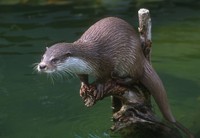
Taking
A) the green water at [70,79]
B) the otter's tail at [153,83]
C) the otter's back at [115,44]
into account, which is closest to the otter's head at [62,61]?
the otter's back at [115,44]

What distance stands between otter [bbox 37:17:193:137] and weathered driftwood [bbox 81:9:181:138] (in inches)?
2.4

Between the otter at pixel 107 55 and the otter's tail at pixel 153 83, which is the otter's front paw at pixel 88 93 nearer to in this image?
the otter at pixel 107 55

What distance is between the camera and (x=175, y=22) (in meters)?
6.91

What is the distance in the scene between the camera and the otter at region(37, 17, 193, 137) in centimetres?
296

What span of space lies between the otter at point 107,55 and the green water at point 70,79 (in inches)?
31.2

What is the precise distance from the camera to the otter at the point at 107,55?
2.96 meters

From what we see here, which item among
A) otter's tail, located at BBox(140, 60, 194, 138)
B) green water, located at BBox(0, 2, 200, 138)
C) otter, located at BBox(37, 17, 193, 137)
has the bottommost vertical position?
green water, located at BBox(0, 2, 200, 138)

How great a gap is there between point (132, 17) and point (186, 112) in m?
3.00

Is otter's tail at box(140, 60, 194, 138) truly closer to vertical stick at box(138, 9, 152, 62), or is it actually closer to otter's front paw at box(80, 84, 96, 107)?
vertical stick at box(138, 9, 152, 62)

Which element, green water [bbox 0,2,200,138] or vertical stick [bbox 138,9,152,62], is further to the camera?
green water [bbox 0,2,200,138]

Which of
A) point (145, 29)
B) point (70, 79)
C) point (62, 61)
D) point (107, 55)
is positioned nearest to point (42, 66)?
point (62, 61)

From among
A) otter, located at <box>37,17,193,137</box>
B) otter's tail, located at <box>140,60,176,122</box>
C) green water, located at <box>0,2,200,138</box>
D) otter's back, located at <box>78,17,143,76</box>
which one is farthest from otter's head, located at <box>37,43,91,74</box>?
green water, located at <box>0,2,200,138</box>

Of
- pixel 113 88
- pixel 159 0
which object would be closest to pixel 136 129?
pixel 113 88

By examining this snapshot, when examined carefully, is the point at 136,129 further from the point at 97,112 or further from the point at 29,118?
the point at 29,118
